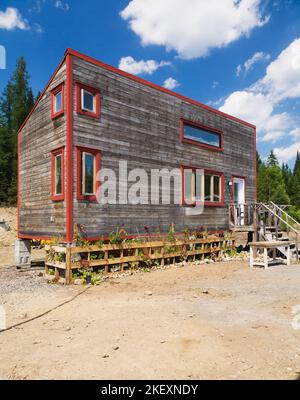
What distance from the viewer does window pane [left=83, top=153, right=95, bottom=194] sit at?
37.6 feet

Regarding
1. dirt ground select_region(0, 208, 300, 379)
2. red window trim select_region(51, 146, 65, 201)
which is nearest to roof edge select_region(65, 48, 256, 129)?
red window trim select_region(51, 146, 65, 201)

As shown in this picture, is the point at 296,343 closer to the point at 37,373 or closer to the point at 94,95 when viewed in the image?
the point at 37,373

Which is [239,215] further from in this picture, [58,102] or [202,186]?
[58,102]

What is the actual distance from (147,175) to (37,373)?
34.0 feet

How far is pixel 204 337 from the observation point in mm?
5230

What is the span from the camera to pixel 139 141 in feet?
44.6

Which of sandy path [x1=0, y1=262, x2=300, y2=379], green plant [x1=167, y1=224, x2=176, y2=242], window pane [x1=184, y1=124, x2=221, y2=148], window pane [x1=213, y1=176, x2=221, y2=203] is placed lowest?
sandy path [x1=0, y1=262, x2=300, y2=379]

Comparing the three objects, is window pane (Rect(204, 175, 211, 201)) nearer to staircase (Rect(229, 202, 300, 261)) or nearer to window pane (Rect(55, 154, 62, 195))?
staircase (Rect(229, 202, 300, 261))

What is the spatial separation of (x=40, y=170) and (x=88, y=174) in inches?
110

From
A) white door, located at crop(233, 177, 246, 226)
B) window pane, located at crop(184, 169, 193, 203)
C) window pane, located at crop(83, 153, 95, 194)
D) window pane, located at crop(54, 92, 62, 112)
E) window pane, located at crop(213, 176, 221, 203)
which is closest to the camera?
window pane, located at crop(83, 153, 95, 194)

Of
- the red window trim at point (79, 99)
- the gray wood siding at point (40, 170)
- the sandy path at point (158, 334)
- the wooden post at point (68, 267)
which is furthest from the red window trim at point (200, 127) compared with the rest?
the sandy path at point (158, 334)

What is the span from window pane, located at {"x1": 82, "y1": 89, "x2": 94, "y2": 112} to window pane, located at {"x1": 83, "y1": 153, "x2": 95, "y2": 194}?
1.74 m

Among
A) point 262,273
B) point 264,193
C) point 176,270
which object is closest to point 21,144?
point 176,270

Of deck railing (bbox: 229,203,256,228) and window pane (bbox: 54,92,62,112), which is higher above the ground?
window pane (bbox: 54,92,62,112)
